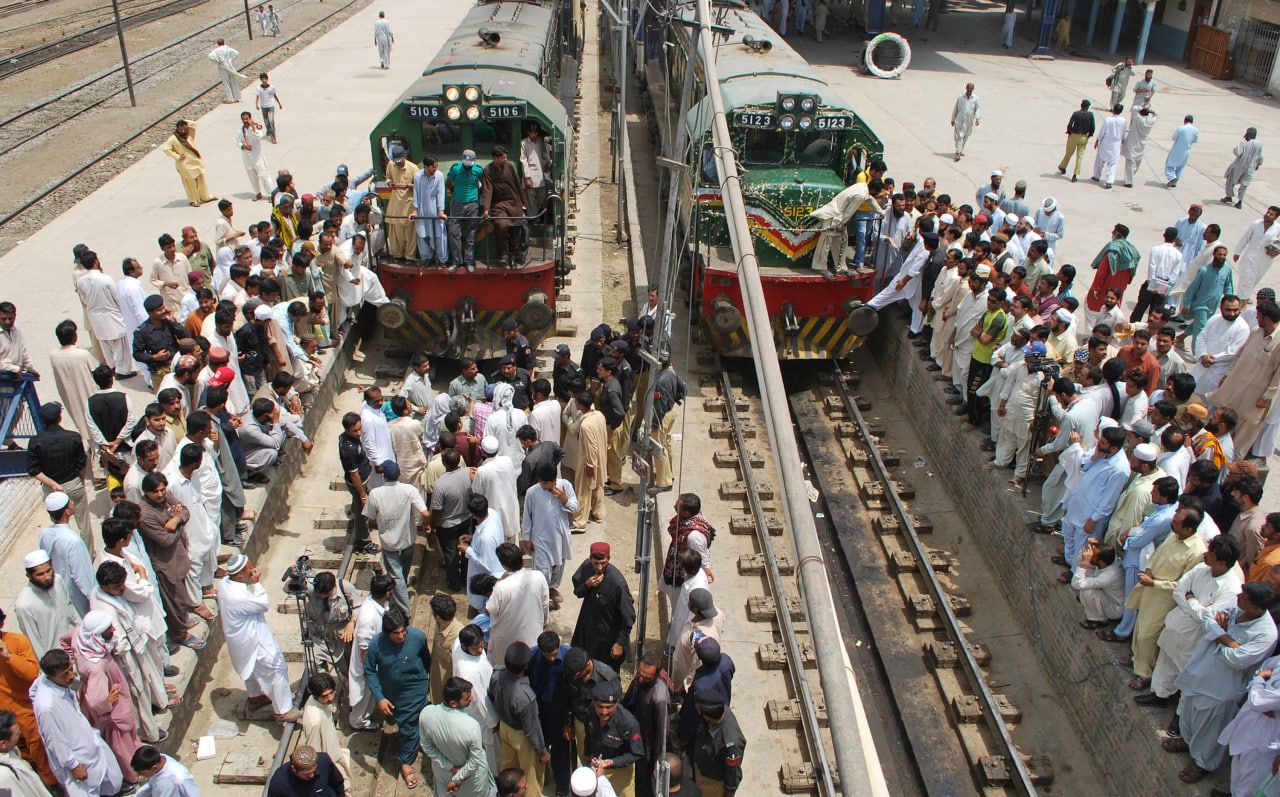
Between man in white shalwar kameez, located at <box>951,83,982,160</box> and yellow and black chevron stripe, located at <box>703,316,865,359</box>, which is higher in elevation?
man in white shalwar kameez, located at <box>951,83,982,160</box>

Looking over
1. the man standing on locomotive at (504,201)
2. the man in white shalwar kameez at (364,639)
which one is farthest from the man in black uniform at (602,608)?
the man standing on locomotive at (504,201)

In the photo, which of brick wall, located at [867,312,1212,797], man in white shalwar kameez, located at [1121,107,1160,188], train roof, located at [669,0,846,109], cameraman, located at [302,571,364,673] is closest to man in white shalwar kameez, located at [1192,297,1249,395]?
brick wall, located at [867,312,1212,797]

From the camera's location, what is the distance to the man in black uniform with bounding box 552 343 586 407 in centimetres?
935

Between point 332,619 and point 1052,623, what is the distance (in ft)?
19.3

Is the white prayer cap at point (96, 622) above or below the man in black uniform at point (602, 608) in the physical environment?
above

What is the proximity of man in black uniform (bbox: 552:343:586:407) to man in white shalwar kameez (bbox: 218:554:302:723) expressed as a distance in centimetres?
355

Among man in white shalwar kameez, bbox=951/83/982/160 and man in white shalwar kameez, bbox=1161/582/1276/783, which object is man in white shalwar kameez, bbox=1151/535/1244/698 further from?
man in white shalwar kameez, bbox=951/83/982/160

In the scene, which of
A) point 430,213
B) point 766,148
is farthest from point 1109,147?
point 430,213

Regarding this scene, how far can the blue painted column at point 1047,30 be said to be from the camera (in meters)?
30.3

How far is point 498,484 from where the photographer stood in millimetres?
7879

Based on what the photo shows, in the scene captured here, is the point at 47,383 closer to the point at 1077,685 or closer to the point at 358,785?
the point at 358,785

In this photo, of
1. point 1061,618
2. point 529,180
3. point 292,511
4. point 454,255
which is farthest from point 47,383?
point 1061,618

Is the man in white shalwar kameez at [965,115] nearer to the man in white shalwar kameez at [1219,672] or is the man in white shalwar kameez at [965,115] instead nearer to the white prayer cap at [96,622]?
the man in white shalwar kameez at [1219,672]

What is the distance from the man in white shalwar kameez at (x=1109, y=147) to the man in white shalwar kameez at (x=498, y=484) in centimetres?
1482
